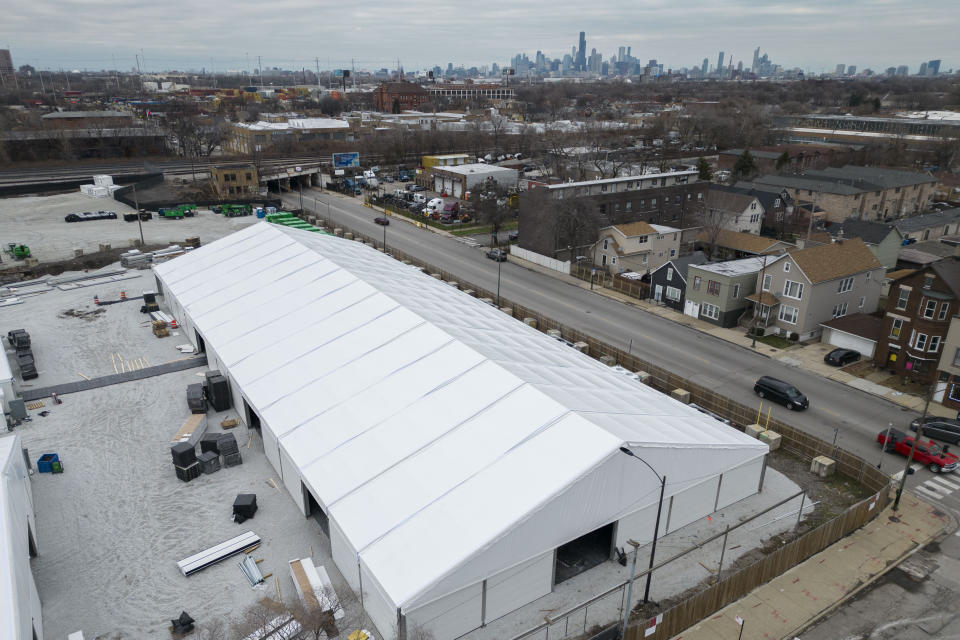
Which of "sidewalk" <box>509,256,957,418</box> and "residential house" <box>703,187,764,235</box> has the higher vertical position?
"residential house" <box>703,187,764,235</box>

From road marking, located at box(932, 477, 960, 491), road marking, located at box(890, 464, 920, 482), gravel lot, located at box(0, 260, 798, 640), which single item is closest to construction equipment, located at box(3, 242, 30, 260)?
gravel lot, located at box(0, 260, 798, 640)

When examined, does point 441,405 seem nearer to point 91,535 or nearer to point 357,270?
point 91,535

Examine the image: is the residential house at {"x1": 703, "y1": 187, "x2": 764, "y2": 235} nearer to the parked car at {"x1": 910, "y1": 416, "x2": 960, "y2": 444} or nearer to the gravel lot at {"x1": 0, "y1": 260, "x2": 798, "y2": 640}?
the parked car at {"x1": 910, "y1": 416, "x2": 960, "y2": 444}

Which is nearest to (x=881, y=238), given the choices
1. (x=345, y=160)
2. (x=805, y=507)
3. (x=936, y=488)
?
(x=936, y=488)

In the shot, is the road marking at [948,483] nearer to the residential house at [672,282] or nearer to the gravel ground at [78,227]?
the residential house at [672,282]

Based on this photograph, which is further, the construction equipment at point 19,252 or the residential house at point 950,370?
the construction equipment at point 19,252

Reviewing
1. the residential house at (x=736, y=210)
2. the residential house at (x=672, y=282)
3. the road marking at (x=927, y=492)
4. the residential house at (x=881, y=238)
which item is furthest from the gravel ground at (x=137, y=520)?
the residential house at (x=736, y=210)

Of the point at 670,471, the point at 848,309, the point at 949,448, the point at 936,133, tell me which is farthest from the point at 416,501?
the point at 936,133
